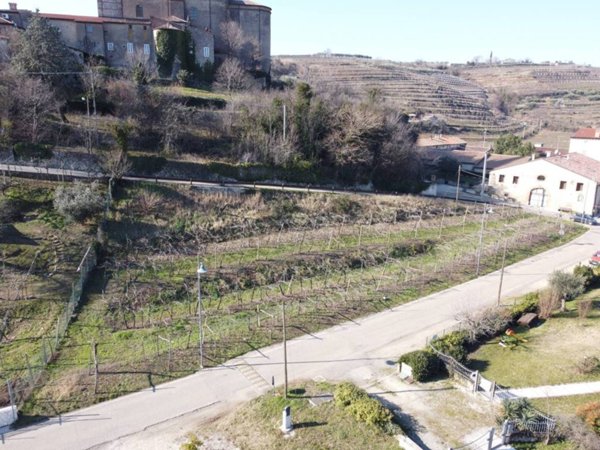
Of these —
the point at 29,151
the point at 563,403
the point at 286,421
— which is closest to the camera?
the point at 286,421

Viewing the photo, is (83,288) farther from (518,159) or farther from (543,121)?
(543,121)

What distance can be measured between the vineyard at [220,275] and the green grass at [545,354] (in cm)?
571

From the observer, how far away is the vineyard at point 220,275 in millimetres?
17406

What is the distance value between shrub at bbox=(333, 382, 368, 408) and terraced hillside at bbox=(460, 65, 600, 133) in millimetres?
92036

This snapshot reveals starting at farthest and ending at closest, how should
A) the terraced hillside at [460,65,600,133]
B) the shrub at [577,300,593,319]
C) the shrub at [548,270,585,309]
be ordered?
the terraced hillside at [460,65,600,133] → the shrub at [548,270,585,309] → the shrub at [577,300,593,319]

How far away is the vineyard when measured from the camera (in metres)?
17.4

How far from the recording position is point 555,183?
44.2 meters

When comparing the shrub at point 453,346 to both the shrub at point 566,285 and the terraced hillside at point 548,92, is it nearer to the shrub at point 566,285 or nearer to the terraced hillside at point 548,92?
the shrub at point 566,285

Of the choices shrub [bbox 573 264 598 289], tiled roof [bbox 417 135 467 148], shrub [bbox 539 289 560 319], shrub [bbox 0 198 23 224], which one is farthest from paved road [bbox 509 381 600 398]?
tiled roof [bbox 417 135 467 148]

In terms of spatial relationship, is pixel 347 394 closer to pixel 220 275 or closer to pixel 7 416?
pixel 7 416

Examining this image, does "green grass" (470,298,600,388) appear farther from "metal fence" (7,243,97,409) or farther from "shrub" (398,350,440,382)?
"metal fence" (7,243,97,409)

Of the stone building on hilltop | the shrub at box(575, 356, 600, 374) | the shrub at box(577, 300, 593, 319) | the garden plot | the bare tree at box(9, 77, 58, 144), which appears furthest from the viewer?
the stone building on hilltop

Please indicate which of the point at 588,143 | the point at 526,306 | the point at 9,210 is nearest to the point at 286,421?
the point at 526,306

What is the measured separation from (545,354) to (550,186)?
3056cm
